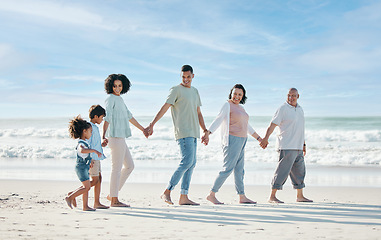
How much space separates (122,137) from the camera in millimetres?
5027

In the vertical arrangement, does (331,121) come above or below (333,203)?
above

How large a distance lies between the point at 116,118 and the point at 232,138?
1.55m

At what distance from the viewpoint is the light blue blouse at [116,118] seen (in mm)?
4992

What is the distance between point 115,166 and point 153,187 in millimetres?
2368

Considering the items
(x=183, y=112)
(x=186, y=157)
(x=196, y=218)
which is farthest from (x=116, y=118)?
(x=196, y=218)

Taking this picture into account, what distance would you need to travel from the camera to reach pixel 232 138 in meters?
5.50

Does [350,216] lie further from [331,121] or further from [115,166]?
[331,121]

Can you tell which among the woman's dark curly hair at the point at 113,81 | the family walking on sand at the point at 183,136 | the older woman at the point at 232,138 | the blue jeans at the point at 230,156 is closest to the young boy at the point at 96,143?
the family walking on sand at the point at 183,136

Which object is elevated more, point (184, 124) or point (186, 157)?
point (184, 124)

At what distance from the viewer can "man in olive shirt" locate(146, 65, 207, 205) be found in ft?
17.3

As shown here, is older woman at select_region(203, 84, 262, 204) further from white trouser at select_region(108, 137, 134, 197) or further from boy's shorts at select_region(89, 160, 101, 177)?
boy's shorts at select_region(89, 160, 101, 177)

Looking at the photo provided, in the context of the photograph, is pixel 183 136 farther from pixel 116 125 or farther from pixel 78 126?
pixel 78 126

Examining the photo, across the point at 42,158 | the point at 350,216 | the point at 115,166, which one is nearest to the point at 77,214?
the point at 115,166

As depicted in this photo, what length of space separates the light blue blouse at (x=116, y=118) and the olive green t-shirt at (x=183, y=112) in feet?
2.02
